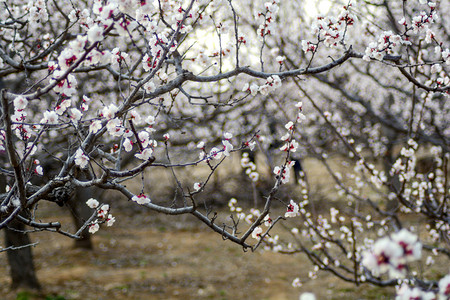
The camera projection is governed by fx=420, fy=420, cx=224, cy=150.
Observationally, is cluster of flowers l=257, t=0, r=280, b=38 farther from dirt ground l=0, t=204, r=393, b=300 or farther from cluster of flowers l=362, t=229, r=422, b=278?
dirt ground l=0, t=204, r=393, b=300

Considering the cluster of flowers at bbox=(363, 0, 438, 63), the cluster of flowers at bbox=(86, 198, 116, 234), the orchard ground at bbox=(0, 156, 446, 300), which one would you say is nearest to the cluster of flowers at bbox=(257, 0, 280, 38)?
the cluster of flowers at bbox=(363, 0, 438, 63)

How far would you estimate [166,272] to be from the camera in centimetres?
903

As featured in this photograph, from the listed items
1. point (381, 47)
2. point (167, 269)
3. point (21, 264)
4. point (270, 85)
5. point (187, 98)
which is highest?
point (187, 98)

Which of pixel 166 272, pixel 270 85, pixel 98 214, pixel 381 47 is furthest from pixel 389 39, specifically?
pixel 166 272

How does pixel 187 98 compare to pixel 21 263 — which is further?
pixel 21 263

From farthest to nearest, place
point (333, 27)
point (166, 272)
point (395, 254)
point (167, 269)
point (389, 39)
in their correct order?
point (167, 269) < point (166, 272) < point (333, 27) < point (389, 39) < point (395, 254)

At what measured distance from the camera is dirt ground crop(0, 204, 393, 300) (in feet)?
25.7

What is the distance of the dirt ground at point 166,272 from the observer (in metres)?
7.85

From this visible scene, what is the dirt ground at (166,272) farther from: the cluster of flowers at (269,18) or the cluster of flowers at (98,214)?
the cluster of flowers at (269,18)

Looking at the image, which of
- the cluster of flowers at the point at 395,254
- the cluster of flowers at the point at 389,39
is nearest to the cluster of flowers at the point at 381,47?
the cluster of flowers at the point at 389,39

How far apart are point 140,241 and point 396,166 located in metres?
8.52

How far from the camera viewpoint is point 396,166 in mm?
5070

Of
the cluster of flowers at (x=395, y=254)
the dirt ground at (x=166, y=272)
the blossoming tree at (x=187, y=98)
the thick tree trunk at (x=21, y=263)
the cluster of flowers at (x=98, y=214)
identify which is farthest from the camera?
the dirt ground at (x=166, y=272)

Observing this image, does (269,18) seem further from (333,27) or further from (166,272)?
(166,272)
